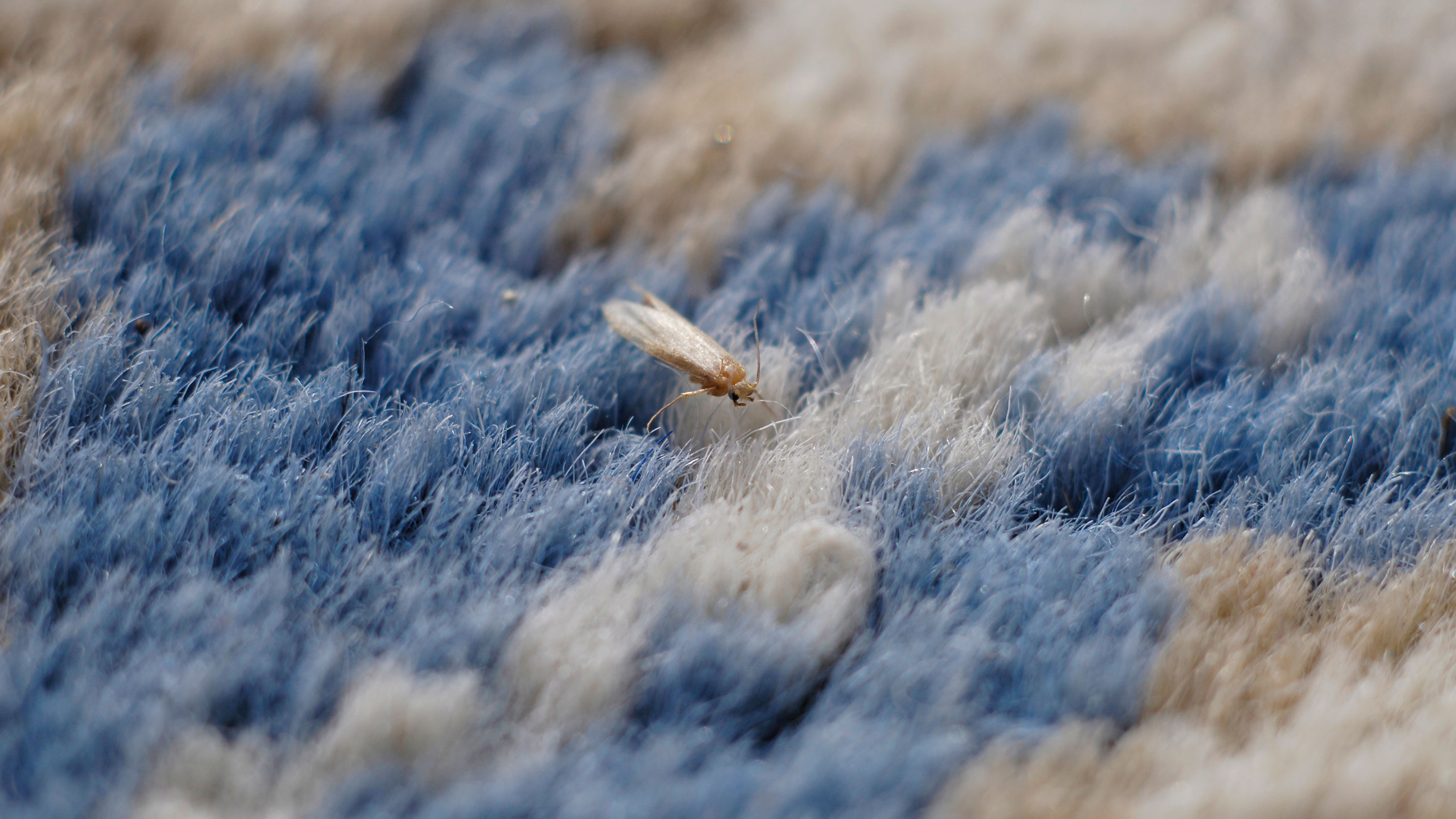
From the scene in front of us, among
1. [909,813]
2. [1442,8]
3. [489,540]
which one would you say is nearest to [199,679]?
[489,540]

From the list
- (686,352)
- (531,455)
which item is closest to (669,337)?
(686,352)

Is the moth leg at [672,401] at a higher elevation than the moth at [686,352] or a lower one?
lower

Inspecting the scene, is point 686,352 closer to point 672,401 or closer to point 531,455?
point 672,401

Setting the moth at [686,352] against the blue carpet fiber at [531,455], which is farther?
the moth at [686,352]

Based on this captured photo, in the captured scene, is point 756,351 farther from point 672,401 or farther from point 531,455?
point 531,455
